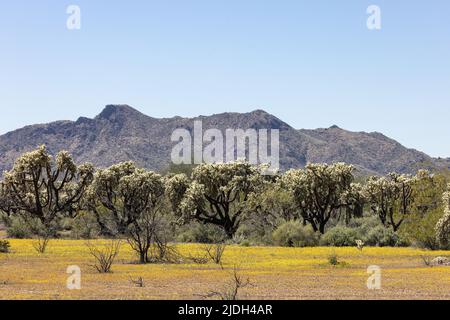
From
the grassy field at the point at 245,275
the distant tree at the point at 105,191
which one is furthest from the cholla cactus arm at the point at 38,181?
the grassy field at the point at 245,275

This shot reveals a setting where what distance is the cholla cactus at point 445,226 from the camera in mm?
45938

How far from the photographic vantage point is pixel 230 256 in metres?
44.3

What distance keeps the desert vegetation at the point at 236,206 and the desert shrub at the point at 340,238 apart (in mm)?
84

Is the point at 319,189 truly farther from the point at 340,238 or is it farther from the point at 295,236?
the point at 295,236

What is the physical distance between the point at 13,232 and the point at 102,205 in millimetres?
10791

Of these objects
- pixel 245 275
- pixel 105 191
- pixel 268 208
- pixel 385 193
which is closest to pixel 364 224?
pixel 268 208

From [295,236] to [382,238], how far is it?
298 inches

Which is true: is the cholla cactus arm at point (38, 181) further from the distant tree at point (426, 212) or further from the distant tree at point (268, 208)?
the distant tree at point (426, 212)

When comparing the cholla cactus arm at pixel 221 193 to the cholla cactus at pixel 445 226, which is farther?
the cholla cactus arm at pixel 221 193

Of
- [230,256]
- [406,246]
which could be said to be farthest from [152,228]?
[406,246]

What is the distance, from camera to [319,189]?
66938 millimetres

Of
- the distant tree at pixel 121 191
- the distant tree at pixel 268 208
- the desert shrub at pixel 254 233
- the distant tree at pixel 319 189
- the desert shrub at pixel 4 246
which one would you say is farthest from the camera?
the distant tree at pixel 121 191

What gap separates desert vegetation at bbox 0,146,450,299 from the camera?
176 feet
